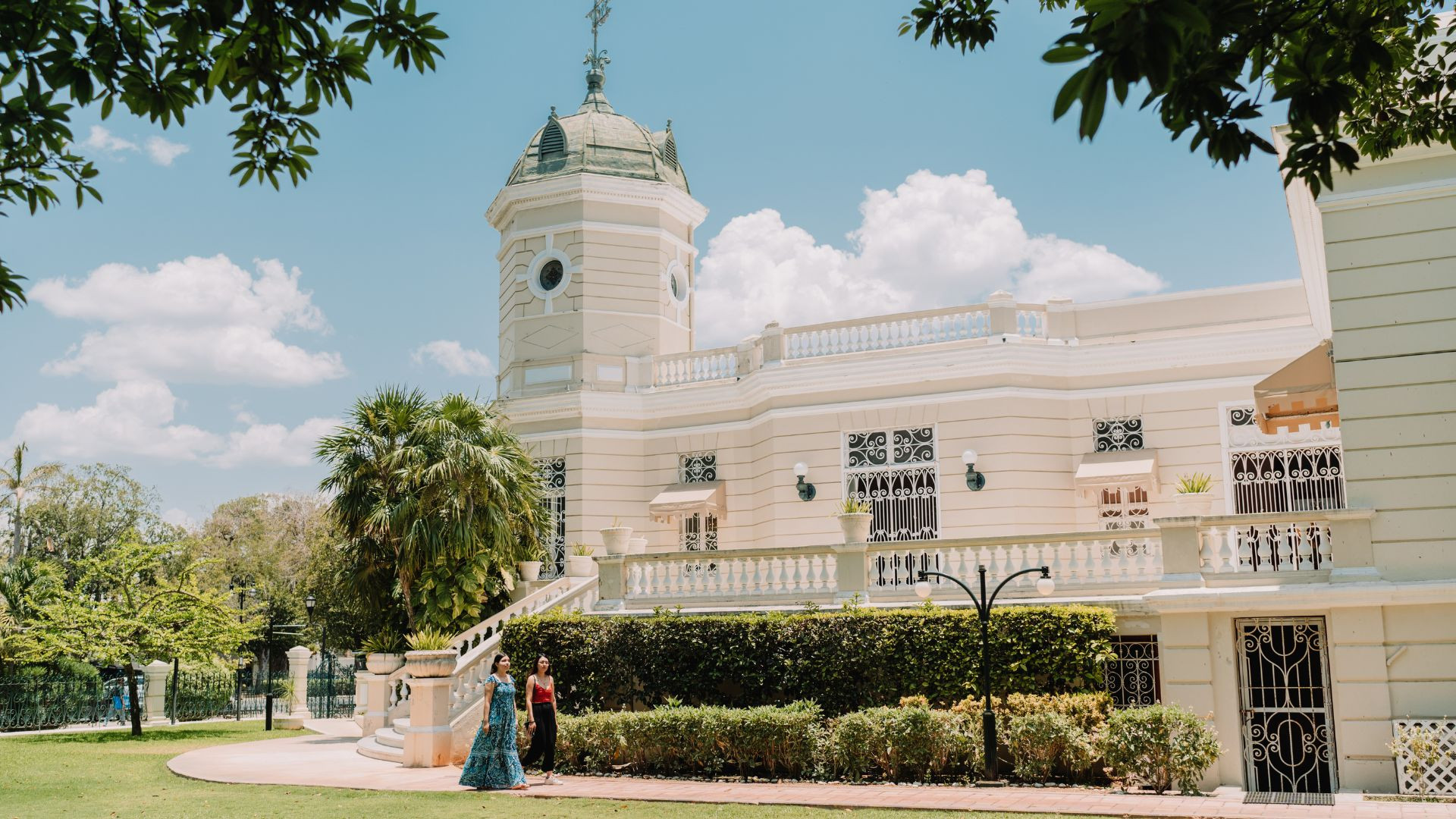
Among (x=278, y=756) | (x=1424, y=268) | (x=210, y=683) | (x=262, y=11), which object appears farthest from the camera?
(x=210, y=683)

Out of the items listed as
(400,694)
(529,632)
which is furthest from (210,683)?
(529,632)

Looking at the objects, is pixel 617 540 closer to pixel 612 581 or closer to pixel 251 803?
pixel 612 581

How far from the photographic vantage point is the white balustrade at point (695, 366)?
83.2 feet

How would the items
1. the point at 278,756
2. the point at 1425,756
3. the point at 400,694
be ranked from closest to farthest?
the point at 1425,756 < the point at 278,756 < the point at 400,694

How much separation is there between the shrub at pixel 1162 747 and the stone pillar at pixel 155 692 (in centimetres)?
2333

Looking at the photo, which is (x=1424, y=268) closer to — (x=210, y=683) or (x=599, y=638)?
(x=599, y=638)

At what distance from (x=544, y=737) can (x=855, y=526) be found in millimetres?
5329

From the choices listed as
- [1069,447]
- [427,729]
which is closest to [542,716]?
[427,729]

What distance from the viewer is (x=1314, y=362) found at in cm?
1570

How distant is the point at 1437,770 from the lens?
41.5 ft

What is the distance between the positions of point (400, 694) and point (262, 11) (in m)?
16.3

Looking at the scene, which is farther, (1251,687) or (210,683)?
(210,683)

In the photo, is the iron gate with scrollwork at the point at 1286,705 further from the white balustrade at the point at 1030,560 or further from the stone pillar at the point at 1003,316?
the stone pillar at the point at 1003,316

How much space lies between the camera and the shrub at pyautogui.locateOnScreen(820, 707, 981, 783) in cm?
1416
